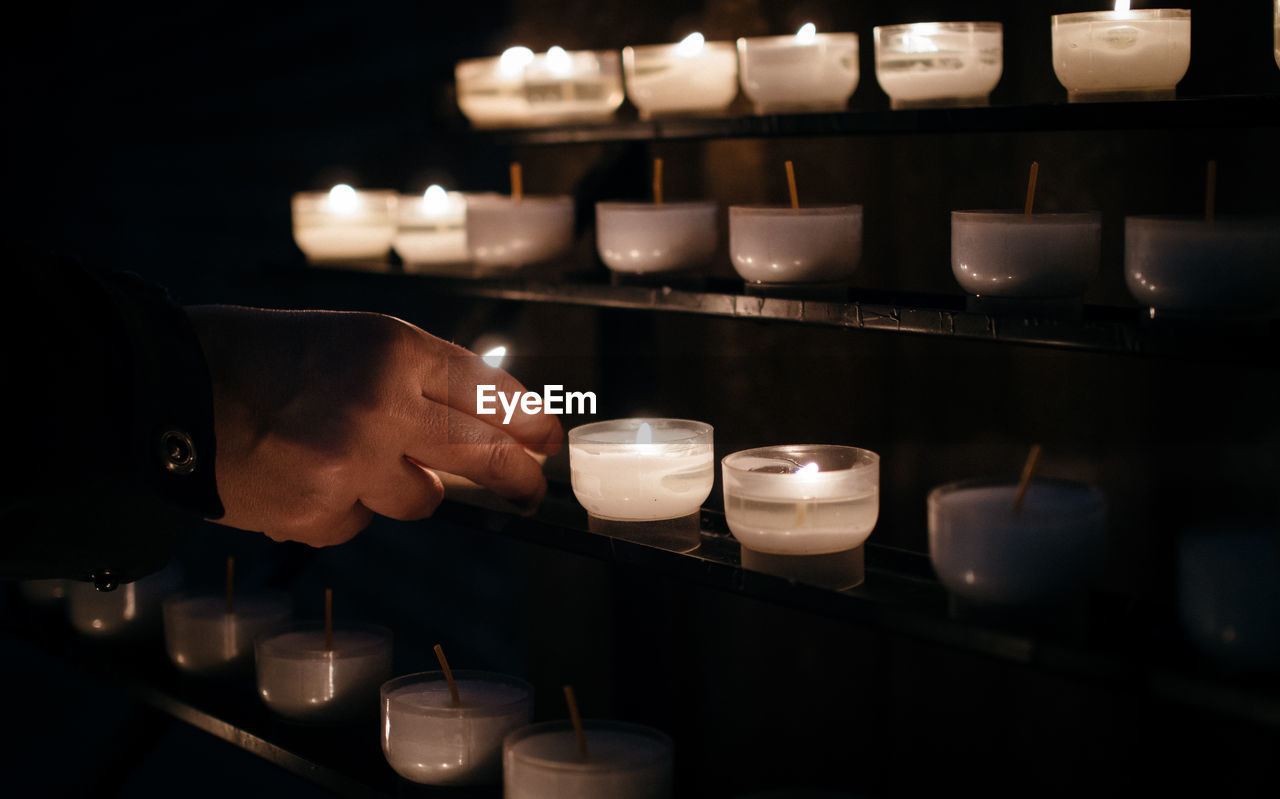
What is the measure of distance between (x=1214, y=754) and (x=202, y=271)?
1.95 m

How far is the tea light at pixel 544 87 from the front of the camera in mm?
1410

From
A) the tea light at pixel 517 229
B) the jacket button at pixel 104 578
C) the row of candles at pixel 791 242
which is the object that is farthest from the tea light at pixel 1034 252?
the jacket button at pixel 104 578

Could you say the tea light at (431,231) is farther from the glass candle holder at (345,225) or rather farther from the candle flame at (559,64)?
the candle flame at (559,64)

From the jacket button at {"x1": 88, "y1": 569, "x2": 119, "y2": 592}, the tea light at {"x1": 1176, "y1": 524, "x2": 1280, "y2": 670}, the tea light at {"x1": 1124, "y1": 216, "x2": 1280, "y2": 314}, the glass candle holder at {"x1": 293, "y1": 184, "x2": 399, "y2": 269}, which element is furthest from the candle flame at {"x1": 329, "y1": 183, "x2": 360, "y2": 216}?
the tea light at {"x1": 1176, "y1": 524, "x2": 1280, "y2": 670}

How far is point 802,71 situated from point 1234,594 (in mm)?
622

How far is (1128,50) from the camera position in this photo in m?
0.95

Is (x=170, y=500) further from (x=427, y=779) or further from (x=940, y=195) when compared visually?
(x=940, y=195)

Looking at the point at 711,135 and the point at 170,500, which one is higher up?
the point at 711,135

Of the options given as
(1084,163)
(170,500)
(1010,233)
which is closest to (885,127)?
(1010,233)

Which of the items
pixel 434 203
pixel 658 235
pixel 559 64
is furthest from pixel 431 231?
pixel 658 235

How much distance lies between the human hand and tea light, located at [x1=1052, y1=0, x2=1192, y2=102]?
58 centimetres

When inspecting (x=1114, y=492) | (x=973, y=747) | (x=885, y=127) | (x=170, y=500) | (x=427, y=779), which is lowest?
(x=973, y=747)

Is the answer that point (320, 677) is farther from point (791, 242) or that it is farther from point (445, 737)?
point (791, 242)

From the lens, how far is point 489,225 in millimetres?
1407
